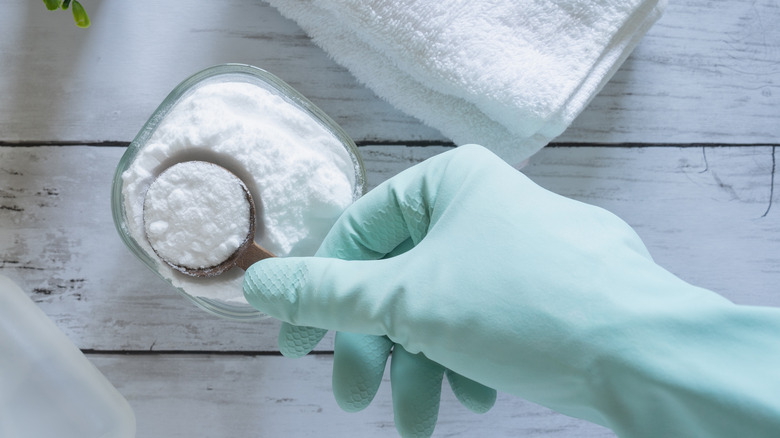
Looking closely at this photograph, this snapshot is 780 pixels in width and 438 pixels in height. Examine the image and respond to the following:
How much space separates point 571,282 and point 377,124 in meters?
0.27

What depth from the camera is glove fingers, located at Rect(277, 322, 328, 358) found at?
0.45 metres

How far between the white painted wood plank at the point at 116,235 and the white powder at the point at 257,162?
0.11 metres

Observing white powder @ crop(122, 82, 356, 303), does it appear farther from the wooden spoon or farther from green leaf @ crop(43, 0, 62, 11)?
green leaf @ crop(43, 0, 62, 11)

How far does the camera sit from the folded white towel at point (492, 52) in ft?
1.48

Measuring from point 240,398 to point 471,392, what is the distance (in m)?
0.25

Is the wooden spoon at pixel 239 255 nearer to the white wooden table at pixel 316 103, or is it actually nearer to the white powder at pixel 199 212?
the white powder at pixel 199 212

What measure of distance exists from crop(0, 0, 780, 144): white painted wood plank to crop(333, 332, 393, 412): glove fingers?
0.69 feet

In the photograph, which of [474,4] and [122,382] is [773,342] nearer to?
[474,4]

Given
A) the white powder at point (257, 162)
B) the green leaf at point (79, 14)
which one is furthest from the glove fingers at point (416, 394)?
the green leaf at point (79, 14)

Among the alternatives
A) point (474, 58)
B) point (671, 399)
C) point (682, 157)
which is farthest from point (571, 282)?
point (682, 157)

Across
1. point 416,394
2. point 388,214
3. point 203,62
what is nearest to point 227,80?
point 203,62

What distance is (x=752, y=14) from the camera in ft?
1.85

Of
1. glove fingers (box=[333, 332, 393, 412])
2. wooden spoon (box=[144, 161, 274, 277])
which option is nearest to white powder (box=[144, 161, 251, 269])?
wooden spoon (box=[144, 161, 274, 277])

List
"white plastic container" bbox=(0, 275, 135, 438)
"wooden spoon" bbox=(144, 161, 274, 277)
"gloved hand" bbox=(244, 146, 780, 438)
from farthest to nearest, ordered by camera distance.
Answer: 1. "white plastic container" bbox=(0, 275, 135, 438)
2. "wooden spoon" bbox=(144, 161, 274, 277)
3. "gloved hand" bbox=(244, 146, 780, 438)
